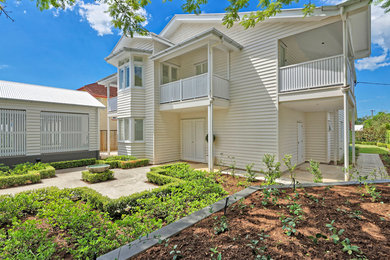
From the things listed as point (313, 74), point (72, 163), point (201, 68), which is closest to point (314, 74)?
point (313, 74)

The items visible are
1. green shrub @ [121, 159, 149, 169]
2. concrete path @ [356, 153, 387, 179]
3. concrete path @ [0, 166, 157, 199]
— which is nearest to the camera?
concrete path @ [0, 166, 157, 199]

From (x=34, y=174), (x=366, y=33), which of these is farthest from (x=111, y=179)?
(x=366, y=33)

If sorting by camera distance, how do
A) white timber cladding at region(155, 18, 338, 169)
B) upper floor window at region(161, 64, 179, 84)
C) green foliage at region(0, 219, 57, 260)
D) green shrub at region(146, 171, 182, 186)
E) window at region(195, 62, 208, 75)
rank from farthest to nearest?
upper floor window at region(161, 64, 179, 84), window at region(195, 62, 208, 75), white timber cladding at region(155, 18, 338, 169), green shrub at region(146, 171, 182, 186), green foliage at region(0, 219, 57, 260)

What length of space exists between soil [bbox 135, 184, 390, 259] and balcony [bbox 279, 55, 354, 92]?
4432mm

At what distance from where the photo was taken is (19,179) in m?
6.47

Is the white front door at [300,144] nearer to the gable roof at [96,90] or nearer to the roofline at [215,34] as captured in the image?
the roofline at [215,34]

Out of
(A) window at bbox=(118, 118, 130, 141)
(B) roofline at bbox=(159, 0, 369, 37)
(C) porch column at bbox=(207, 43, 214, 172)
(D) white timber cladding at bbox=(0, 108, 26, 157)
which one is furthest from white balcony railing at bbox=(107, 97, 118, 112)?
(C) porch column at bbox=(207, 43, 214, 172)

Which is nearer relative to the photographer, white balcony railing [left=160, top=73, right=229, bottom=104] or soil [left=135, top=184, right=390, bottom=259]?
soil [left=135, top=184, right=390, bottom=259]

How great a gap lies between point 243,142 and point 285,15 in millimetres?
5563

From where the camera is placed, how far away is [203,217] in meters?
2.95

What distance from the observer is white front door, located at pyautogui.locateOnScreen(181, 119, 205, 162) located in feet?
35.3

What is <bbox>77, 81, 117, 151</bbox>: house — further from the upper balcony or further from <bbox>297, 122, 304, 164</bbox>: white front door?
<bbox>297, 122, 304, 164</bbox>: white front door

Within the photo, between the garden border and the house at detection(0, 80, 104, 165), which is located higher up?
the house at detection(0, 80, 104, 165)

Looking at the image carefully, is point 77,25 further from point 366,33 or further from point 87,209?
point 366,33
